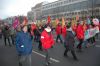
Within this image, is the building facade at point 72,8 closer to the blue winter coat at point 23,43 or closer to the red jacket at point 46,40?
the red jacket at point 46,40

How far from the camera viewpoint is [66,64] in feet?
30.8

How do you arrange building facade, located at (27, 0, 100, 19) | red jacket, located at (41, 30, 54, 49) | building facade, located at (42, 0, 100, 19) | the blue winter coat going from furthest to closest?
building facade, located at (27, 0, 100, 19) → building facade, located at (42, 0, 100, 19) → red jacket, located at (41, 30, 54, 49) → the blue winter coat

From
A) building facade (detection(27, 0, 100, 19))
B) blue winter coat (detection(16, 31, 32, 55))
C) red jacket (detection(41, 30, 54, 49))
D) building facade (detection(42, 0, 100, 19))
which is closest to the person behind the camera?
blue winter coat (detection(16, 31, 32, 55))

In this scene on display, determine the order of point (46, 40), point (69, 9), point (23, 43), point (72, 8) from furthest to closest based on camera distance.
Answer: point (69, 9)
point (72, 8)
point (46, 40)
point (23, 43)

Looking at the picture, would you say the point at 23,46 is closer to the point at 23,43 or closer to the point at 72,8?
the point at 23,43

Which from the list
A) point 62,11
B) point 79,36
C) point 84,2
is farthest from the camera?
point 62,11

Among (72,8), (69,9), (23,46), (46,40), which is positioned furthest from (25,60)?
(69,9)

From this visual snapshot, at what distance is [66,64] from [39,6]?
549 feet

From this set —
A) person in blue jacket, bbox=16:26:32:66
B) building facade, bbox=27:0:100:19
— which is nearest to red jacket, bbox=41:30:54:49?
person in blue jacket, bbox=16:26:32:66

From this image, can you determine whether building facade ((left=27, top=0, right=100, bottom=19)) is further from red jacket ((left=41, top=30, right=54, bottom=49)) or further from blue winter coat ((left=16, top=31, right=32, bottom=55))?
blue winter coat ((left=16, top=31, right=32, bottom=55))

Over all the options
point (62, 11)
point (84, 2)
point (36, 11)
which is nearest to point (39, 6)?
point (36, 11)

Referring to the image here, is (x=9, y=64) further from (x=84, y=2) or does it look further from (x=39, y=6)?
(x=39, y=6)

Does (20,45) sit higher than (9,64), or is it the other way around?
(20,45)

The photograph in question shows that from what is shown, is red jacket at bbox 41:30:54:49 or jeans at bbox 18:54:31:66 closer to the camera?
jeans at bbox 18:54:31:66
